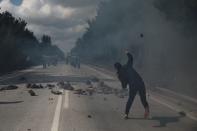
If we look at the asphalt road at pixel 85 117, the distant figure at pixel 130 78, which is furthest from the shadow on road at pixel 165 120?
the distant figure at pixel 130 78

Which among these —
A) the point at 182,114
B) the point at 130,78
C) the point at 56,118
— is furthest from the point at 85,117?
the point at 182,114

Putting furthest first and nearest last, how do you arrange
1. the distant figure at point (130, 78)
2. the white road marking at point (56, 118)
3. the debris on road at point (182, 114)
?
the debris on road at point (182, 114), the distant figure at point (130, 78), the white road marking at point (56, 118)

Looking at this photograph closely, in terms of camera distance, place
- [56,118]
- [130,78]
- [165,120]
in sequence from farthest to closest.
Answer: [56,118]
[130,78]
[165,120]

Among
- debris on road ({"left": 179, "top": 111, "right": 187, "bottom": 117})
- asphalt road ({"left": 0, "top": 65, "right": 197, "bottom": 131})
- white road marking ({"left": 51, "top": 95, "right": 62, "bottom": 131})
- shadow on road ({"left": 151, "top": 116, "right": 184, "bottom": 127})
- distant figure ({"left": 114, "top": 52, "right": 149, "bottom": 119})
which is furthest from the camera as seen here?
debris on road ({"left": 179, "top": 111, "right": 187, "bottom": 117})

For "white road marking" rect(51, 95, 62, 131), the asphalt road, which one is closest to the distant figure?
the asphalt road

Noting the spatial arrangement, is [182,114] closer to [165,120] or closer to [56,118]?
[165,120]

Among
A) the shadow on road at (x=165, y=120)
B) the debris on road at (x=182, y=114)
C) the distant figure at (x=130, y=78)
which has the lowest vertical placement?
the shadow on road at (x=165, y=120)

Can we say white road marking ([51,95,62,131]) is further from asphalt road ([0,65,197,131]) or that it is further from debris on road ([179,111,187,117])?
debris on road ([179,111,187,117])

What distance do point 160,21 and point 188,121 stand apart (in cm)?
3429

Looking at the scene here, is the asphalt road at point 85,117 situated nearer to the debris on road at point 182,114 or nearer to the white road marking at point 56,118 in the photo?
the white road marking at point 56,118

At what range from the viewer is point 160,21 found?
45.3 meters

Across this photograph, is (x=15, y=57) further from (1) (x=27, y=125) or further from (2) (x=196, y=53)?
(1) (x=27, y=125)

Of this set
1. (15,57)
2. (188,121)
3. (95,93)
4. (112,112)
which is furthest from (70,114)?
(15,57)

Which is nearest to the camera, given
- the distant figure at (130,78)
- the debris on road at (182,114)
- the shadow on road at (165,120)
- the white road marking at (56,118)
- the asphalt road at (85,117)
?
the asphalt road at (85,117)
